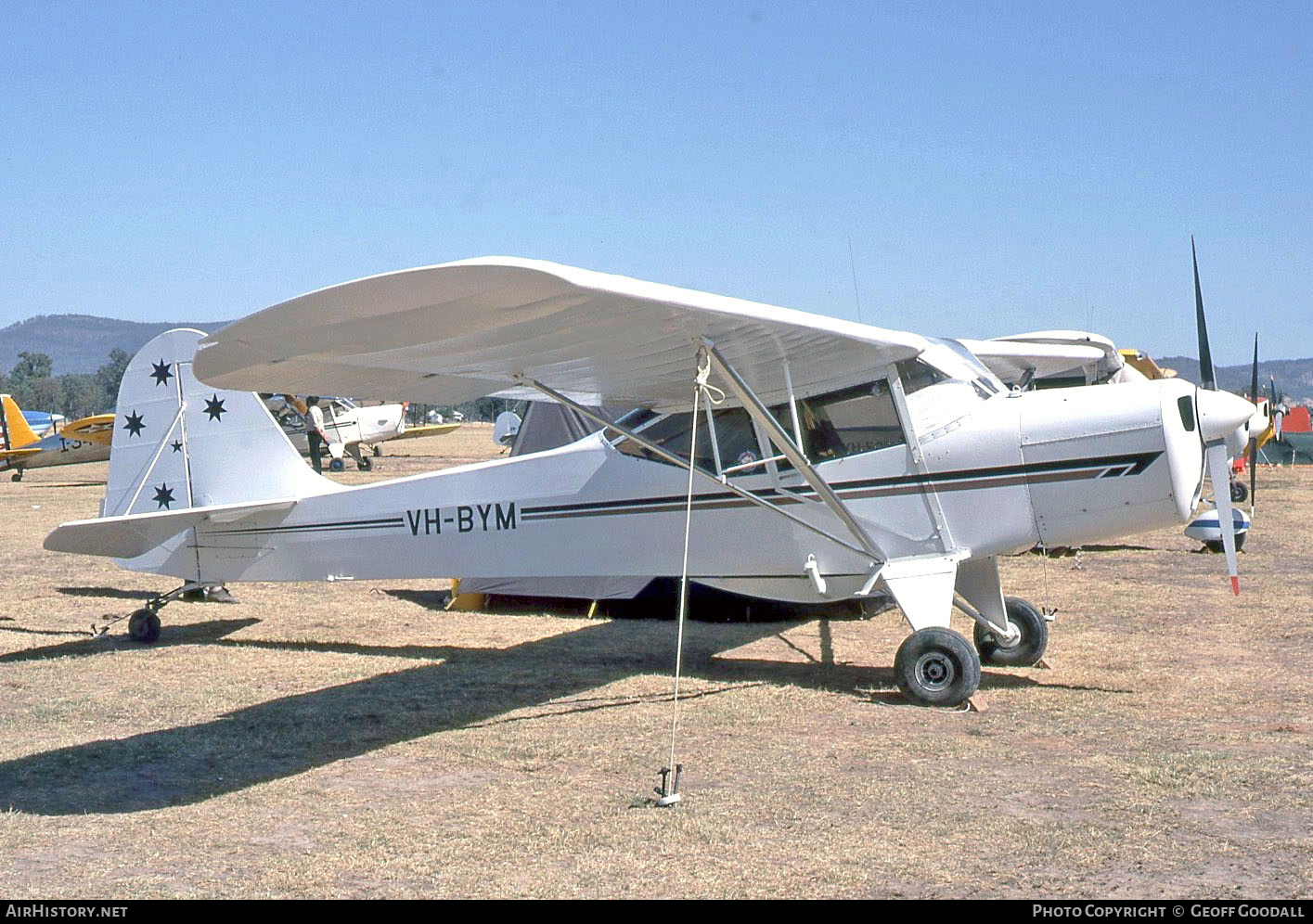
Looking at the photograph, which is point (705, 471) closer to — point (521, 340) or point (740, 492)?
point (740, 492)

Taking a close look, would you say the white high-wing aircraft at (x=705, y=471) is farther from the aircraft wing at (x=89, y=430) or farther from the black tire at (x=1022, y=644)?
the aircraft wing at (x=89, y=430)

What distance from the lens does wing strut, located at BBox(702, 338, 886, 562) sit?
6.45 m

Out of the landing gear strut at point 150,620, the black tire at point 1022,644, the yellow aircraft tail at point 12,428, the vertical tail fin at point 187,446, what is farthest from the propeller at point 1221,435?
the yellow aircraft tail at point 12,428

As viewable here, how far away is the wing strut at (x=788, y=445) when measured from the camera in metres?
6.45

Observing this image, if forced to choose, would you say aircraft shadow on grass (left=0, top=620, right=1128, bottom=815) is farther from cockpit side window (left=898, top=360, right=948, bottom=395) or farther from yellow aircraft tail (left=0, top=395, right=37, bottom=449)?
yellow aircraft tail (left=0, top=395, right=37, bottom=449)

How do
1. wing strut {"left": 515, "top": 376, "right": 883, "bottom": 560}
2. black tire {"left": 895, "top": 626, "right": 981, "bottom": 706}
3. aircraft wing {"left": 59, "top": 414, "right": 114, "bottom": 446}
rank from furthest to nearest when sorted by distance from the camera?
aircraft wing {"left": 59, "top": 414, "right": 114, "bottom": 446} < wing strut {"left": 515, "top": 376, "right": 883, "bottom": 560} < black tire {"left": 895, "top": 626, "right": 981, "bottom": 706}

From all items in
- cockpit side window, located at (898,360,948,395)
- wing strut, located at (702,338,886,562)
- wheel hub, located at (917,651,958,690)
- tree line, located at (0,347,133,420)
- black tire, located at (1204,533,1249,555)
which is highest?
tree line, located at (0,347,133,420)

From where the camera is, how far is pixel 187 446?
9531 mm

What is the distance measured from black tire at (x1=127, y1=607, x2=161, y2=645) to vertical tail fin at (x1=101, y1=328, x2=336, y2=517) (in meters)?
0.82

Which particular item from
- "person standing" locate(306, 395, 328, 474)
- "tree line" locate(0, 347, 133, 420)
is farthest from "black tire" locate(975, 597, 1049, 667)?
"tree line" locate(0, 347, 133, 420)

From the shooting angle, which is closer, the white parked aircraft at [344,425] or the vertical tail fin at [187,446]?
the vertical tail fin at [187,446]

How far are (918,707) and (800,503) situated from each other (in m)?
1.49

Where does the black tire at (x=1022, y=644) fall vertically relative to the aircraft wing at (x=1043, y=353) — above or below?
below

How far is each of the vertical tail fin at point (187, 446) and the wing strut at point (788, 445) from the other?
398 centimetres
